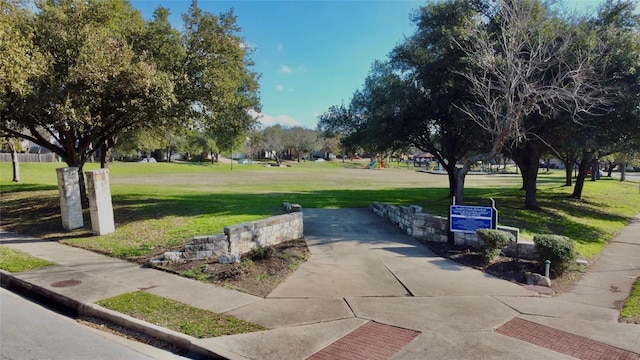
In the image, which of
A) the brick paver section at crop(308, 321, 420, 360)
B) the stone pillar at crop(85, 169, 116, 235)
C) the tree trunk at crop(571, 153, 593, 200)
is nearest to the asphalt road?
the brick paver section at crop(308, 321, 420, 360)

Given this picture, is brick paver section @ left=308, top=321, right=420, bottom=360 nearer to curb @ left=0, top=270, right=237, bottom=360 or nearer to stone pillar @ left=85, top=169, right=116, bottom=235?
curb @ left=0, top=270, right=237, bottom=360

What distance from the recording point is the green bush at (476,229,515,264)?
906cm

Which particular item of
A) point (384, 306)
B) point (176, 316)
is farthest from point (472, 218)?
point (176, 316)

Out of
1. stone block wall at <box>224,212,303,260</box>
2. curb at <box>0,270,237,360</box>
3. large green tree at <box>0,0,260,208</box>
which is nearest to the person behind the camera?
curb at <box>0,270,237,360</box>

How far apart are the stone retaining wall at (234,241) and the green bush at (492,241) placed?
16.6 ft

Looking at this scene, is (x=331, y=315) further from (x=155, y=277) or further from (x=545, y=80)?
(x=545, y=80)

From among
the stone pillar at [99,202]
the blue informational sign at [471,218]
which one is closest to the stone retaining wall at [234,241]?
the stone pillar at [99,202]

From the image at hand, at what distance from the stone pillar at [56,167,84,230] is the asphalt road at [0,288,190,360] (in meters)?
7.02

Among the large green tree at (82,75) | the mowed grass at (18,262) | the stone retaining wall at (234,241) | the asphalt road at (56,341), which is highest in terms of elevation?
the large green tree at (82,75)

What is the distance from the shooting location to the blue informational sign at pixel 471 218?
10195mm

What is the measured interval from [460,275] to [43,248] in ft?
34.9

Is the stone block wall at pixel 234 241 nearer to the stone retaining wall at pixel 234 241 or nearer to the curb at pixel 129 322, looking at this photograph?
the stone retaining wall at pixel 234 241

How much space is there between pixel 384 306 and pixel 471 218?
4857 mm

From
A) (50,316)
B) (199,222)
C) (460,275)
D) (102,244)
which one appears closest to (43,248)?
(102,244)
